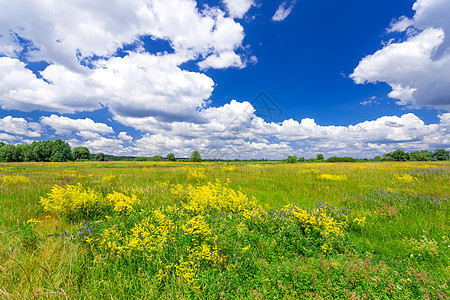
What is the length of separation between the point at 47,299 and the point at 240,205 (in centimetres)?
383

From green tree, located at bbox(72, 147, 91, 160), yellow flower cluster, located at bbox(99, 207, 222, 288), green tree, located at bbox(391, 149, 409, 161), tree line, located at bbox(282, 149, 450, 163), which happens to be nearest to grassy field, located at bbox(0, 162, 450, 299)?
yellow flower cluster, located at bbox(99, 207, 222, 288)

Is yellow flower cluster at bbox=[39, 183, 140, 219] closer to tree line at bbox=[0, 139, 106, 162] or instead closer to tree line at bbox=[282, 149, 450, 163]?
tree line at bbox=[282, 149, 450, 163]

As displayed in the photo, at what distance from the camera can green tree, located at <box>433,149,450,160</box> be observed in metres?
68.5

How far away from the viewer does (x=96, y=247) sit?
323cm

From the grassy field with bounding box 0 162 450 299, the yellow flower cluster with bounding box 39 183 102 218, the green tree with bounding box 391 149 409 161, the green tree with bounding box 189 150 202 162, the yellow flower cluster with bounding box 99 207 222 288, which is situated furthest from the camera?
the green tree with bounding box 189 150 202 162

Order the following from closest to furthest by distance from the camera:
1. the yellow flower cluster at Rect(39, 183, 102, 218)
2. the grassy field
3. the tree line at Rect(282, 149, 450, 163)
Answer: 1. the grassy field
2. the yellow flower cluster at Rect(39, 183, 102, 218)
3. the tree line at Rect(282, 149, 450, 163)

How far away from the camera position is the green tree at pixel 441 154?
225 feet

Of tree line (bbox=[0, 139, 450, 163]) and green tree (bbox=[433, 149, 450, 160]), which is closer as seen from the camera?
green tree (bbox=[433, 149, 450, 160])

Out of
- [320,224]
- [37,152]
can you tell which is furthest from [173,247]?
[37,152]

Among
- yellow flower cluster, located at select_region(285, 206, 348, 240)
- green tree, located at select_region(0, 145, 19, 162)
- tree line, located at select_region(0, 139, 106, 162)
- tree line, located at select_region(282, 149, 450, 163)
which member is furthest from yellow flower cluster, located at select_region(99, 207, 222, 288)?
green tree, located at select_region(0, 145, 19, 162)

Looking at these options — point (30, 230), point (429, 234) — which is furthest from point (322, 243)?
point (30, 230)

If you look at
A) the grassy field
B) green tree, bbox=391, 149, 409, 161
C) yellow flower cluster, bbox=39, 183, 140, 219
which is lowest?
the grassy field

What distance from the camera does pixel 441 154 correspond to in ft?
231

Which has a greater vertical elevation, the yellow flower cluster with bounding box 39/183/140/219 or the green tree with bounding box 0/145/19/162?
the green tree with bounding box 0/145/19/162
